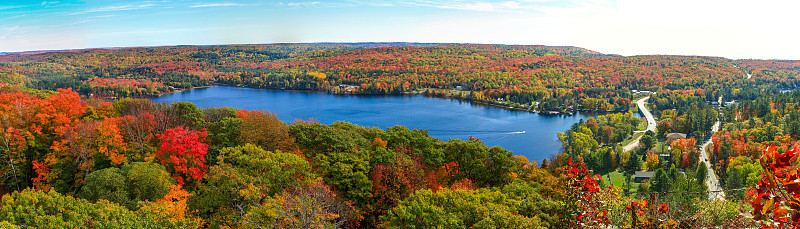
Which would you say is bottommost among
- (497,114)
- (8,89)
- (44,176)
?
(497,114)

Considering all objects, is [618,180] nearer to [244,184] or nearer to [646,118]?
[646,118]

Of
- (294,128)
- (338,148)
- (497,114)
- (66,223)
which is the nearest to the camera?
(66,223)

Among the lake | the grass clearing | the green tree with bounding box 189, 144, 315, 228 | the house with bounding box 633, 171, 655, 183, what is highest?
the green tree with bounding box 189, 144, 315, 228

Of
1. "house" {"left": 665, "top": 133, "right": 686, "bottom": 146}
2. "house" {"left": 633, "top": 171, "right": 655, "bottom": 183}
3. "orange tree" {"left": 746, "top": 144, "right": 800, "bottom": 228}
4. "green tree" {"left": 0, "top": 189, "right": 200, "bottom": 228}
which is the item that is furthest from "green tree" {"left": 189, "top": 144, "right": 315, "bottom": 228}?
"house" {"left": 665, "top": 133, "right": 686, "bottom": 146}

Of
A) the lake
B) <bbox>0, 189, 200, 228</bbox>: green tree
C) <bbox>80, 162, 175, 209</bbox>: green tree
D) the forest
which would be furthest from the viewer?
the lake

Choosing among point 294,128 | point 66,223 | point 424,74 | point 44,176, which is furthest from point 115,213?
point 424,74

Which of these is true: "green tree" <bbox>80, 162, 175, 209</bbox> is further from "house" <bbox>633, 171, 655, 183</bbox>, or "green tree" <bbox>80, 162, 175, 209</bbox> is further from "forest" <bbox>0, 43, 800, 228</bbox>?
"house" <bbox>633, 171, 655, 183</bbox>

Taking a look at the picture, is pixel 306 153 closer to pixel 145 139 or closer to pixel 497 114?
pixel 145 139
